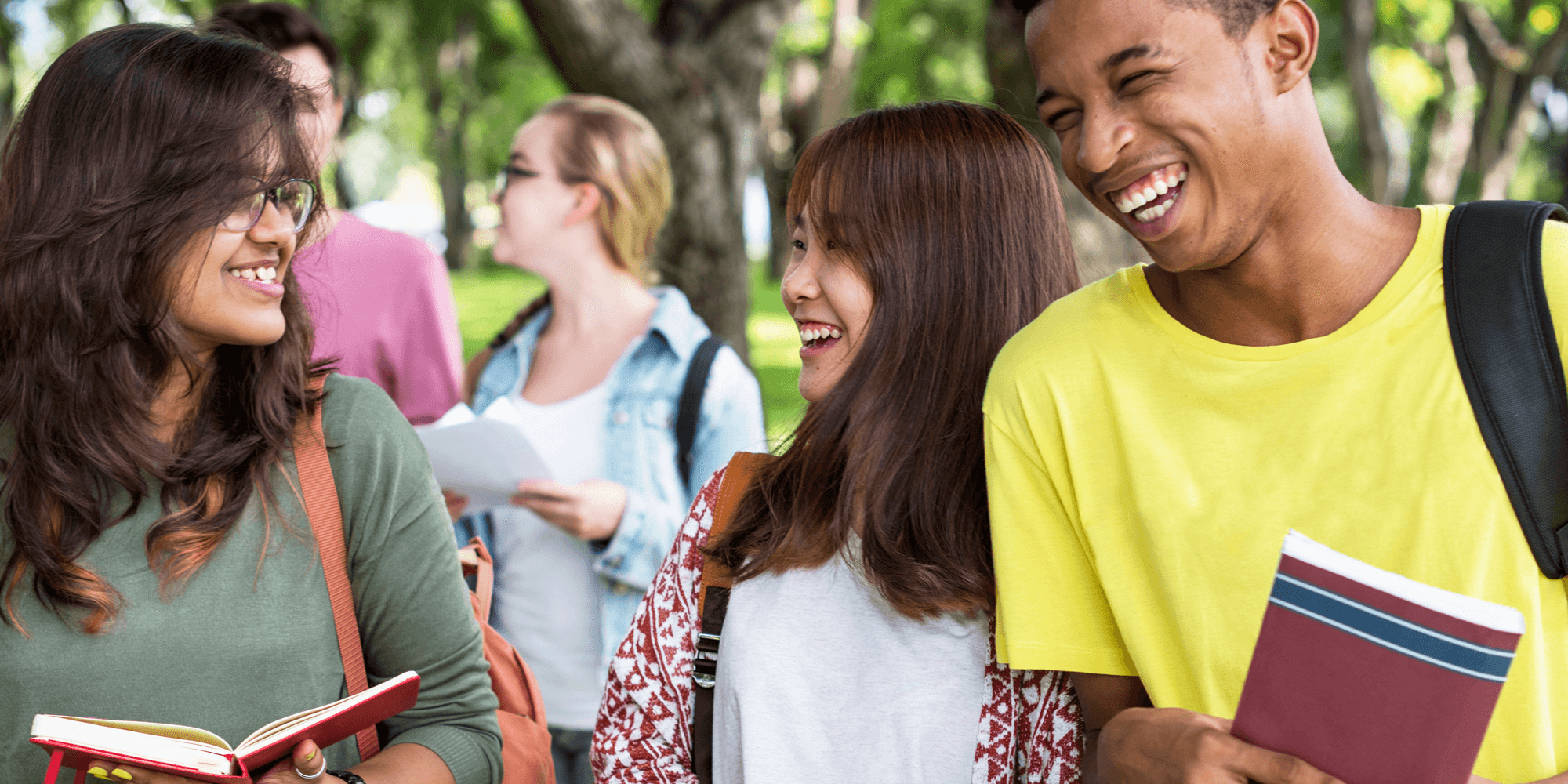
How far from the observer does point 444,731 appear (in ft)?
6.58

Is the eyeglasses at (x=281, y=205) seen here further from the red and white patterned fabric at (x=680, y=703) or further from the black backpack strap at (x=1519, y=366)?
the black backpack strap at (x=1519, y=366)

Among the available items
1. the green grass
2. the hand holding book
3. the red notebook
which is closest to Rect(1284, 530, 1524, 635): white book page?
the red notebook

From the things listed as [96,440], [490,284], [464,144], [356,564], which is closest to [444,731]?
[356,564]

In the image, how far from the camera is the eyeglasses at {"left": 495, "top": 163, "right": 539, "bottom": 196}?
3750mm

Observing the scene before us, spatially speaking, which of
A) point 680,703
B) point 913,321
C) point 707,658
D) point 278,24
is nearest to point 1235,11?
point 913,321

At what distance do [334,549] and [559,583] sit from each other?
1.36 meters

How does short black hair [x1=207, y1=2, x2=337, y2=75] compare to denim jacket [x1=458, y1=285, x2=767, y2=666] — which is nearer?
denim jacket [x1=458, y1=285, x2=767, y2=666]

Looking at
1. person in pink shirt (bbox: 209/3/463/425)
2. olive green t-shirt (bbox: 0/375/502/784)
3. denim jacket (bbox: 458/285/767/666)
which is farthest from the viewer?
person in pink shirt (bbox: 209/3/463/425)

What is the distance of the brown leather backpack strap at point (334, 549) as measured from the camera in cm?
193

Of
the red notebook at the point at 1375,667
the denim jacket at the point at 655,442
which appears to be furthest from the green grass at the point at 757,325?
the red notebook at the point at 1375,667

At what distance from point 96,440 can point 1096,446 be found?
1559mm

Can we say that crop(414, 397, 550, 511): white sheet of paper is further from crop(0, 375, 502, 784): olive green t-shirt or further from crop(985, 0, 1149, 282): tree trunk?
crop(985, 0, 1149, 282): tree trunk

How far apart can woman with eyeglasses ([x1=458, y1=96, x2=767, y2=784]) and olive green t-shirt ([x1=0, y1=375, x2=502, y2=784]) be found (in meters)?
0.96

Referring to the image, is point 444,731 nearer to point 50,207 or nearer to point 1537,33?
point 50,207
